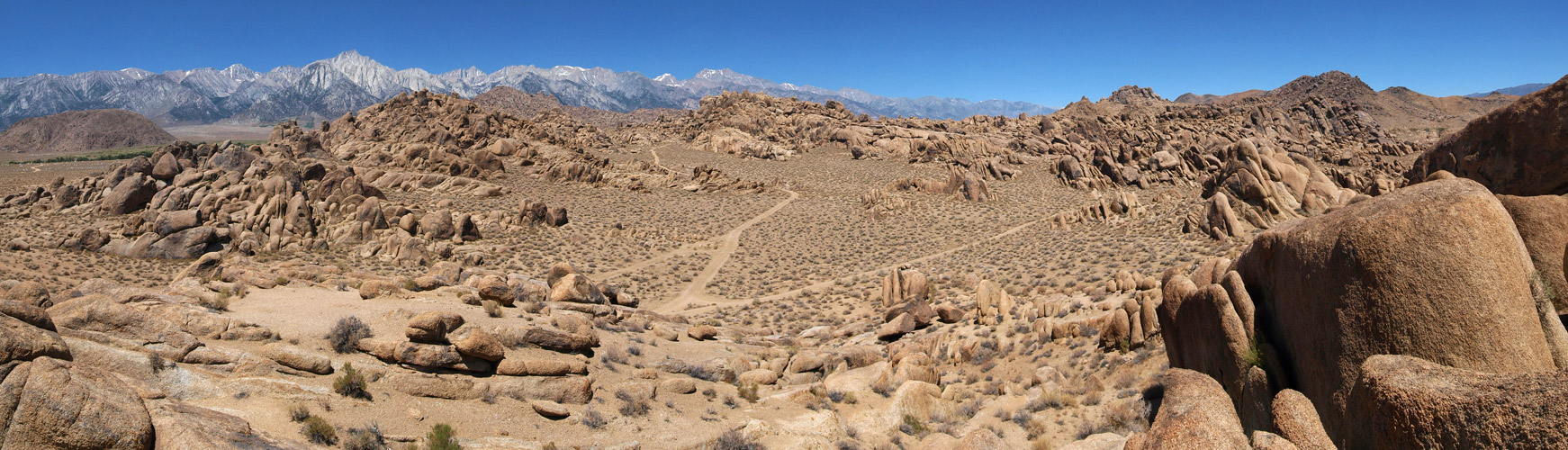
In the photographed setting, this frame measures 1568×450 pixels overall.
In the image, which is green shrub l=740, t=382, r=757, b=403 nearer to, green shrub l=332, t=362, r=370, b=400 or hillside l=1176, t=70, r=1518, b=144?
Result: green shrub l=332, t=362, r=370, b=400

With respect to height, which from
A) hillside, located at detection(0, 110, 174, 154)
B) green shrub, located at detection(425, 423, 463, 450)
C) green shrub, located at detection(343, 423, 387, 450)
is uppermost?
hillside, located at detection(0, 110, 174, 154)

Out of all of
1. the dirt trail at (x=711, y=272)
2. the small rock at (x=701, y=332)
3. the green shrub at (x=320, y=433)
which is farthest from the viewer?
the dirt trail at (x=711, y=272)

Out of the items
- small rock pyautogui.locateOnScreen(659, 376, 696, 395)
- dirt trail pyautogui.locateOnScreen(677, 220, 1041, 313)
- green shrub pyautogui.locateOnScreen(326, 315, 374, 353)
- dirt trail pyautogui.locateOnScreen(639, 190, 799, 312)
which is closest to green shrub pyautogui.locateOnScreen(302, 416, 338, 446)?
green shrub pyautogui.locateOnScreen(326, 315, 374, 353)

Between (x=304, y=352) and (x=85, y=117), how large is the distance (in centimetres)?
26426

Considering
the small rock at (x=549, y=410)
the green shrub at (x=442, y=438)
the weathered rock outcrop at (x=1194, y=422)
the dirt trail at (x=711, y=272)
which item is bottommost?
the dirt trail at (x=711, y=272)

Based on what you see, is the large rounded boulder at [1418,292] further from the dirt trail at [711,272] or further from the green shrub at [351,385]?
the dirt trail at [711,272]

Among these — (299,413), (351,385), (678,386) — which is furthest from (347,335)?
(678,386)

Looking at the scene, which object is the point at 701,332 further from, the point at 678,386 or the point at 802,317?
the point at 802,317

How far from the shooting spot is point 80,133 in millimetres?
176375

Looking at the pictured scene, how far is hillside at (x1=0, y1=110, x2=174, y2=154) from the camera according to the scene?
16825 cm

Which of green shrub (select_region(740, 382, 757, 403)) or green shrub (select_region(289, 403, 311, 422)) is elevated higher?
green shrub (select_region(289, 403, 311, 422))

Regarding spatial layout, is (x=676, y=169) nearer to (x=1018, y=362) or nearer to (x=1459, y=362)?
(x=1018, y=362)

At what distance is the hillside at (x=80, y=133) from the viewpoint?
552 feet

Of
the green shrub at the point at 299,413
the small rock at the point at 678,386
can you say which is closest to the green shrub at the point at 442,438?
the green shrub at the point at 299,413
